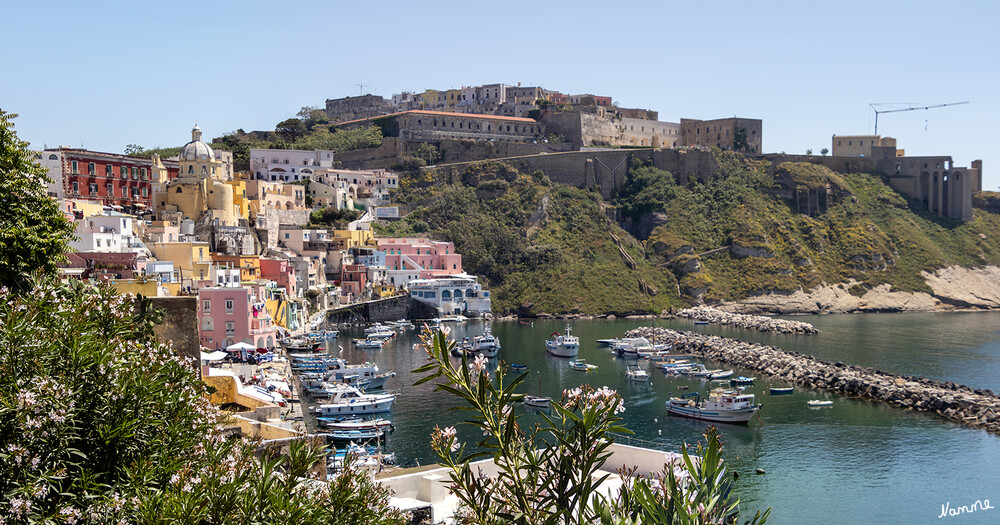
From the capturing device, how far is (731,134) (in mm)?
69312

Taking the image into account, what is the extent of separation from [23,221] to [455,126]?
58591 mm

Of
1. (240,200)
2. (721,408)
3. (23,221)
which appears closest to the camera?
(23,221)

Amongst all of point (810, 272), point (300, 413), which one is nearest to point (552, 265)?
point (810, 272)

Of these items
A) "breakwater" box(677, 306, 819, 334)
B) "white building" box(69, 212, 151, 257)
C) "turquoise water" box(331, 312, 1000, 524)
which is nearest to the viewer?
"turquoise water" box(331, 312, 1000, 524)

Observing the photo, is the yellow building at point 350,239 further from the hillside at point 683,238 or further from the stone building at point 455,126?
the stone building at point 455,126

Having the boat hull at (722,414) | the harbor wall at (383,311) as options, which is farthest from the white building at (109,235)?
the boat hull at (722,414)

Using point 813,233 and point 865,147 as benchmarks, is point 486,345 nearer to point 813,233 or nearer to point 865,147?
point 813,233

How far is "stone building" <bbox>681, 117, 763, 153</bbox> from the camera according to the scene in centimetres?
6925

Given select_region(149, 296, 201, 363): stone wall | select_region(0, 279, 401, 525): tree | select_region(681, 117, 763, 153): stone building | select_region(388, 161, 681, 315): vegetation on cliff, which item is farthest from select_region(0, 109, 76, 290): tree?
select_region(681, 117, 763, 153): stone building

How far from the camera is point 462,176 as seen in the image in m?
62.2

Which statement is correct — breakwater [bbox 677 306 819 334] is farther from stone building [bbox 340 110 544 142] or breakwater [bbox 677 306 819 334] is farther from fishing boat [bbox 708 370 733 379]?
stone building [bbox 340 110 544 142]

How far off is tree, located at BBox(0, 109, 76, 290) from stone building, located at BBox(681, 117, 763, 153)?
64444 millimetres

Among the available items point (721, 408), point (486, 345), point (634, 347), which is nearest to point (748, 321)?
point (634, 347)

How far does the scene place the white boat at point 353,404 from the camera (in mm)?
25406
